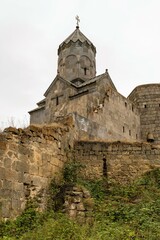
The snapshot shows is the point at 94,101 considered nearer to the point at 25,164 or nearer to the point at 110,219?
the point at 25,164

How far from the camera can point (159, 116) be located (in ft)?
67.1

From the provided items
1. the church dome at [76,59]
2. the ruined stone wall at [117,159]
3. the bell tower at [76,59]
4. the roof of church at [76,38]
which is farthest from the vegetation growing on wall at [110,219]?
the roof of church at [76,38]

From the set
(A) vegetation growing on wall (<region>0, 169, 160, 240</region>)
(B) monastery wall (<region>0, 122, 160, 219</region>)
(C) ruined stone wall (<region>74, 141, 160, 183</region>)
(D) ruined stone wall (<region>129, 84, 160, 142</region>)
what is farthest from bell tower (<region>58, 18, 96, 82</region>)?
(A) vegetation growing on wall (<region>0, 169, 160, 240</region>)

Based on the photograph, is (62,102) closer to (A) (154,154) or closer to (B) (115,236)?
(A) (154,154)

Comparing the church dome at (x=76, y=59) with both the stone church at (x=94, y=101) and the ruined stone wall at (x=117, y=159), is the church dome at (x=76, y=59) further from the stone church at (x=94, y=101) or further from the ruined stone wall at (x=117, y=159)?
the ruined stone wall at (x=117, y=159)

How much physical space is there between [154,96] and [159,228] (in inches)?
598

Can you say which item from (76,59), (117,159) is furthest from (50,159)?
(76,59)

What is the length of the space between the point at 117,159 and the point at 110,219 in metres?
2.54

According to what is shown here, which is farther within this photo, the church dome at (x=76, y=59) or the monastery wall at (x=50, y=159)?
the church dome at (x=76, y=59)

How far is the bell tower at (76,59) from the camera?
22.0 meters

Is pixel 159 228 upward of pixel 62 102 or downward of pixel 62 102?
downward

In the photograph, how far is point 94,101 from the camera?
1762 cm

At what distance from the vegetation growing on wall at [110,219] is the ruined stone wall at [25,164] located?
1.40ft

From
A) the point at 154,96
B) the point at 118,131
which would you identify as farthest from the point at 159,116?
the point at 118,131
